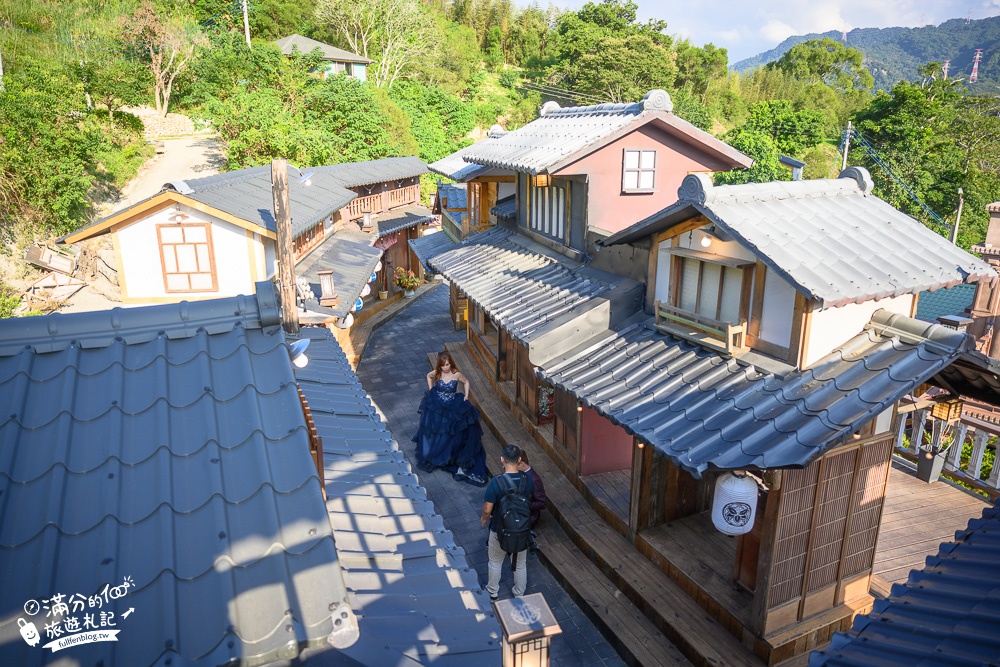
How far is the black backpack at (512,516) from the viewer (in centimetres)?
830

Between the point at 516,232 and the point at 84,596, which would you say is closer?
the point at 84,596

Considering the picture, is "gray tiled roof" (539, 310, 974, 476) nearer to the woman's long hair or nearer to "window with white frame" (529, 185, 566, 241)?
the woman's long hair

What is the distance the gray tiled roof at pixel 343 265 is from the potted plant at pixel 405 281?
2893mm

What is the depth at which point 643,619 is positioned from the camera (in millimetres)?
8484

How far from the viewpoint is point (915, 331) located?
705 centimetres

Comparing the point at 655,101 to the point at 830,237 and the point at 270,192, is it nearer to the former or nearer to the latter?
the point at 830,237

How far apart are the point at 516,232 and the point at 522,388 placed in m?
5.11

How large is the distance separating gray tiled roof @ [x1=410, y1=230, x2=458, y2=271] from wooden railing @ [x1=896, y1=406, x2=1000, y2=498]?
12483 millimetres

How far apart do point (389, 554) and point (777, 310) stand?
17.0 ft

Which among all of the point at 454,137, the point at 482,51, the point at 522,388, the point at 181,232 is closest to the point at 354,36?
the point at 454,137

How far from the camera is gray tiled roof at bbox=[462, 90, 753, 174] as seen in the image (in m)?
12.0

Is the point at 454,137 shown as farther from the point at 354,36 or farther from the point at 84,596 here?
the point at 84,596

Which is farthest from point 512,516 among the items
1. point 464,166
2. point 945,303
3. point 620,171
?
point 945,303

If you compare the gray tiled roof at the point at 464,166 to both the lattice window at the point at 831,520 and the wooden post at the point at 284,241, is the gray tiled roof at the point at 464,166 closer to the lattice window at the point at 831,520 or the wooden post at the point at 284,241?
the wooden post at the point at 284,241
